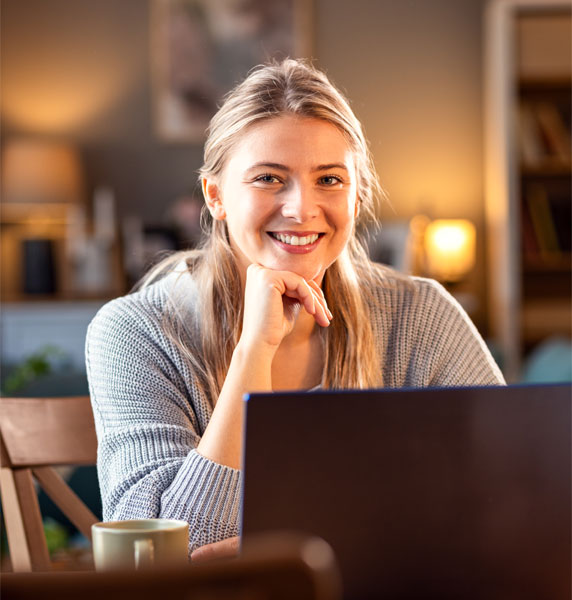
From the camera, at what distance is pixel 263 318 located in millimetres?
1327

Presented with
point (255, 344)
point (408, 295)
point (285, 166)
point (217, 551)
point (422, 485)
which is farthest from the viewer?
point (408, 295)

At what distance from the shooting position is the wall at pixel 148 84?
5.25 m

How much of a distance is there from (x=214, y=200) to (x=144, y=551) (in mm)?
846

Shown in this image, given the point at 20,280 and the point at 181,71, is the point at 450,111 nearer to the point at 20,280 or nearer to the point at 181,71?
the point at 181,71

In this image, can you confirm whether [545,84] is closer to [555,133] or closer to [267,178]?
[555,133]

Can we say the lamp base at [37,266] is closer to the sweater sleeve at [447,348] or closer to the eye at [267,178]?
the sweater sleeve at [447,348]

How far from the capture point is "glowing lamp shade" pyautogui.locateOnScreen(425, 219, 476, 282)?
510 cm

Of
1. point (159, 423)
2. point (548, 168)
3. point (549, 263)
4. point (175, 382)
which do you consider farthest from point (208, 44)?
point (159, 423)

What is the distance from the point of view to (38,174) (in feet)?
15.7

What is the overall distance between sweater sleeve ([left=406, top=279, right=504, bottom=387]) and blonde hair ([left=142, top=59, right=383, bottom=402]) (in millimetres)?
77

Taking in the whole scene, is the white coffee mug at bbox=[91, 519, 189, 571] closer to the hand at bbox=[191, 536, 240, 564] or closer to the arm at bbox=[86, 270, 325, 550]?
the hand at bbox=[191, 536, 240, 564]

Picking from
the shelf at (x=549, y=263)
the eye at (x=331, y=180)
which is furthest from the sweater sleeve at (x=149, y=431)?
the shelf at (x=549, y=263)

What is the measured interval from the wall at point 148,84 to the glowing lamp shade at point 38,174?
40cm

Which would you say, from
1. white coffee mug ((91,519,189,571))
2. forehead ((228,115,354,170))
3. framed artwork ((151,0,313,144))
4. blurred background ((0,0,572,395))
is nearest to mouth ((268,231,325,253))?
forehead ((228,115,354,170))
